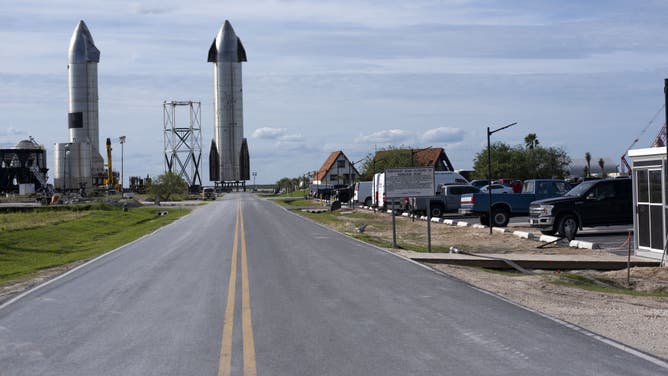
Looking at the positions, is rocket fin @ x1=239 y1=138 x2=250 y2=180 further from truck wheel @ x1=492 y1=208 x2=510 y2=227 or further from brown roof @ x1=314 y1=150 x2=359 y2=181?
truck wheel @ x1=492 y1=208 x2=510 y2=227

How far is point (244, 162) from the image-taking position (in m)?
150

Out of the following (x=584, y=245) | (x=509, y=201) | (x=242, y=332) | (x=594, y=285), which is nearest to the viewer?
(x=242, y=332)

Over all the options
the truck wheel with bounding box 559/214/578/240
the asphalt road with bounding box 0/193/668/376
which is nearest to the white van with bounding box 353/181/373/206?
the truck wheel with bounding box 559/214/578/240

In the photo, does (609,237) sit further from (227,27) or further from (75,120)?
→ (227,27)

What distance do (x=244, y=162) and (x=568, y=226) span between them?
127 metres

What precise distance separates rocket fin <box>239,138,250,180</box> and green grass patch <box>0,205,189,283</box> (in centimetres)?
8484

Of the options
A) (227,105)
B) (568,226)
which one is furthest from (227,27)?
(568,226)

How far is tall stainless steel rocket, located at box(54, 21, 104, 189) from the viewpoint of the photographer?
422 feet

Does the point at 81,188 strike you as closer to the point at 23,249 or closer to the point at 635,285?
the point at 23,249

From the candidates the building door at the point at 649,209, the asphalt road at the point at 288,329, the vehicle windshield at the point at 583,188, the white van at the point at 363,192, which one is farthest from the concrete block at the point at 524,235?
the white van at the point at 363,192

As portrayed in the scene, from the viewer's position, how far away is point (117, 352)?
862cm

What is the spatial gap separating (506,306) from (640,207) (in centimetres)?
965

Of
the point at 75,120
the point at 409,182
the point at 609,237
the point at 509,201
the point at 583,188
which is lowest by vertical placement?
the point at 609,237

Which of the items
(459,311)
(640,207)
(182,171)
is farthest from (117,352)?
(182,171)
